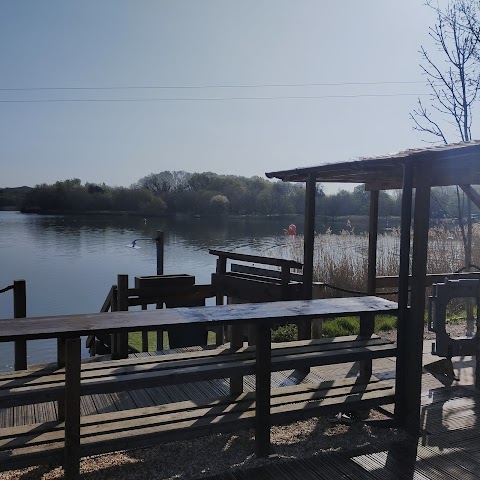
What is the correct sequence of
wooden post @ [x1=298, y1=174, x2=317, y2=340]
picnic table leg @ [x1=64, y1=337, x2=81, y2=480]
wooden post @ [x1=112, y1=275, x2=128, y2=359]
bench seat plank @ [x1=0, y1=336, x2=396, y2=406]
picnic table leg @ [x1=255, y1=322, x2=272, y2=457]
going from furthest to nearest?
wooden post @ [x1=112, y1=275, x2=128, y2=359], wooden post @ [x1=298, y1=174, x2=317, y2=340], picnic table leg @ [x1=255, y1=322, x2=272, y2=457], bench seat plank @ [x1=0, y1=336, x2=396, y2=406], picnic table leg @ [x1=64, y1=337, x2=81, y2=480]

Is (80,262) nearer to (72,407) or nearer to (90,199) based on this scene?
(72,407)

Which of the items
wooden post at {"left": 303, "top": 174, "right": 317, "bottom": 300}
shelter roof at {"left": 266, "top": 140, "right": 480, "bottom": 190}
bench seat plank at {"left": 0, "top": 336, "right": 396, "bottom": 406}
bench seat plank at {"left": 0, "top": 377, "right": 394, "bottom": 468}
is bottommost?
bench seat plank at {"left": 0, "top": 377, "right": 394, "bottom": 468}

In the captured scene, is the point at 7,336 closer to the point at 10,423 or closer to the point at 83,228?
the point at 10,423

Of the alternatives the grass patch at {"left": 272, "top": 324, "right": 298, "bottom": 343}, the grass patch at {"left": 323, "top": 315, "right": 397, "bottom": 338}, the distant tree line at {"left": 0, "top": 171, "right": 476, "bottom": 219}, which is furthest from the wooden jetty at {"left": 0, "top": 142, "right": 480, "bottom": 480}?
the distant tree line at {"left": 0, "top": 171, "right": 476, "bottom": 219}

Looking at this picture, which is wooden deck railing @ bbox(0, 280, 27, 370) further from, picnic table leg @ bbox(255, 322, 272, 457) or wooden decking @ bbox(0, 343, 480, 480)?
picnic table leg @ bbox(255, 322, 272, 457)

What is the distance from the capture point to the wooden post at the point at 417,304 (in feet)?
11.0

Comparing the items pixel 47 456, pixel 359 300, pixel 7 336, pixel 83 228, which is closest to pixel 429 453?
pixel 359 300

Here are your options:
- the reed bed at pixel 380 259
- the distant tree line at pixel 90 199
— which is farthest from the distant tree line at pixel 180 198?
the reed bed at pixel 380 259

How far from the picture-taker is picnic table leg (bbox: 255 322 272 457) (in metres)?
2.93

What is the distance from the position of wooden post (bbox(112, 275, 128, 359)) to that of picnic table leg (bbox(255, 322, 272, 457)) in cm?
222

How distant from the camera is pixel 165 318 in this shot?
9.36 ft

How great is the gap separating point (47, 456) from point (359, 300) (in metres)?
2.17

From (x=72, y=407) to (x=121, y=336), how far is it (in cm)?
239

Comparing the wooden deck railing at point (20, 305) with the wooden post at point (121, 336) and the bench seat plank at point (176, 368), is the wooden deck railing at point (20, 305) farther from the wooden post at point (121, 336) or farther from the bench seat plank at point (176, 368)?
the bench seat plank at point (176, 368)
